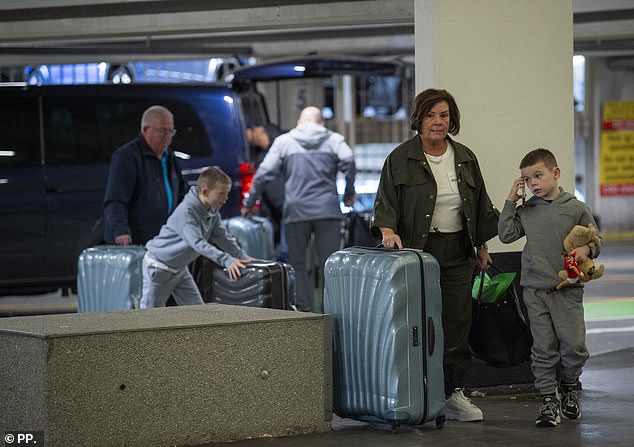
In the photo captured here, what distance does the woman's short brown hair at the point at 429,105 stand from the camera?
299 inches

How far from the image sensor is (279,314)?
726cm

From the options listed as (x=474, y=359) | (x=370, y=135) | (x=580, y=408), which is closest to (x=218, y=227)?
(x=474, y=359)

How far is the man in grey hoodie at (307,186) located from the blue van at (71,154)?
1.09 metres

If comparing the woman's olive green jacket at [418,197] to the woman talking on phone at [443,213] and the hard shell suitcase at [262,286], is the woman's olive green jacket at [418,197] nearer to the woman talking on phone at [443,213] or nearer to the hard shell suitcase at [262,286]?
the woman talking on phone at [443,213]

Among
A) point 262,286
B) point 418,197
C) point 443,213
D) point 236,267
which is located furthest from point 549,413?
point 262,286

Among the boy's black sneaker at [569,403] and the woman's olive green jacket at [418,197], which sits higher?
the woman's olive green jacket at [418,197]

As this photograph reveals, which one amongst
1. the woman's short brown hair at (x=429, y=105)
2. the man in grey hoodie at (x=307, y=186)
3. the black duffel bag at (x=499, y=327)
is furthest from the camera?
the man in grey hoodie at (x=307, y=186)

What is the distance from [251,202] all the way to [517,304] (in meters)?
5.30

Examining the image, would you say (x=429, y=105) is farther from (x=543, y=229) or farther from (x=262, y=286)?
(x=262, y=286)

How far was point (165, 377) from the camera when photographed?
6.68 meters

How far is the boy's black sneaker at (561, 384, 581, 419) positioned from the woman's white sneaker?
1.55ft

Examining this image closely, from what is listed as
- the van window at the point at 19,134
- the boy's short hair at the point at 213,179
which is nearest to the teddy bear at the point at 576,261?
the boy's short hair at the point at 213,179

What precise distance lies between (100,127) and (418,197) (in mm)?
7191

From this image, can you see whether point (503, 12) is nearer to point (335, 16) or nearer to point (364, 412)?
point (364, 412)
